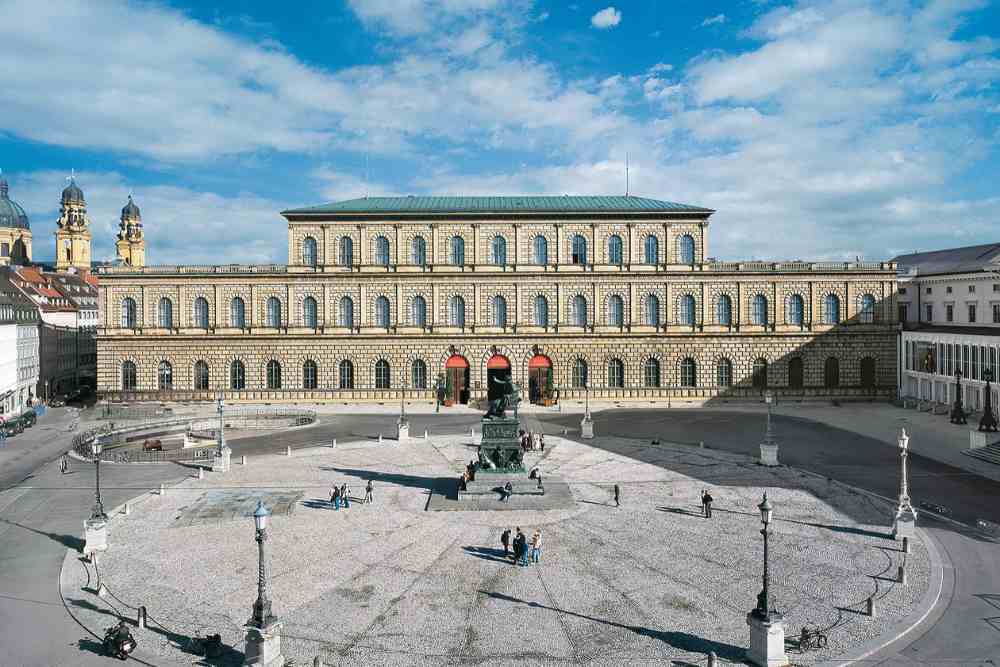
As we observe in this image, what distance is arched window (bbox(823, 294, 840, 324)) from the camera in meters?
68.1

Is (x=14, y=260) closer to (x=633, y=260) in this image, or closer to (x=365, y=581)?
(x=633, y=260)

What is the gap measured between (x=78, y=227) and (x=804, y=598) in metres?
158

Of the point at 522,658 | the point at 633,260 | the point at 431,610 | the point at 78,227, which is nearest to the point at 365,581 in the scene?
the point at 431,610

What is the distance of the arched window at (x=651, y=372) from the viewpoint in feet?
223

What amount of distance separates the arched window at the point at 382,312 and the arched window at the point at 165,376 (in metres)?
20.3

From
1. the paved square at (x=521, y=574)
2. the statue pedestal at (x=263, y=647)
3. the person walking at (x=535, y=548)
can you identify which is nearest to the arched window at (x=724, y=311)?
the paved square at (x=521, y=574)

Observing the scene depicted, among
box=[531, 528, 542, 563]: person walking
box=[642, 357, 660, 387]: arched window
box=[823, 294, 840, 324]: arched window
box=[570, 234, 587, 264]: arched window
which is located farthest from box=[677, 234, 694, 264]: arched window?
box=[531, 528, 542, 563]: person walking

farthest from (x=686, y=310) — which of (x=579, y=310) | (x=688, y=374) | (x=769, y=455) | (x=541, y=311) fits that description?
(x=769, y=455)

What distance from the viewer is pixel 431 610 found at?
21.6 metres

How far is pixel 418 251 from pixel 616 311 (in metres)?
20.0

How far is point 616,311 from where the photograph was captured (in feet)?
224

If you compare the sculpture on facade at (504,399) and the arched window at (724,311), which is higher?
the arched window at (724,311)

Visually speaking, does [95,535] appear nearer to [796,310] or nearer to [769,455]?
[769,455]

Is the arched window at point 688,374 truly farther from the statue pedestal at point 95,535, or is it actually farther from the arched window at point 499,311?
the statue pedestal at point 95,535
